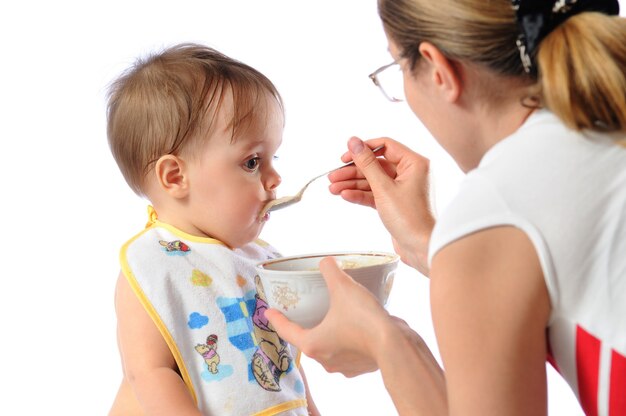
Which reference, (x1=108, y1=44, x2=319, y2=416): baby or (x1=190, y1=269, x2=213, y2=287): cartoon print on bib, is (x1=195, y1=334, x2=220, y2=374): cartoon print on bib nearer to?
(x1=108, y1=44, x2=319, y2=416): baby

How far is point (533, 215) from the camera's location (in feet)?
3.52

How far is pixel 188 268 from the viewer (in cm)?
162

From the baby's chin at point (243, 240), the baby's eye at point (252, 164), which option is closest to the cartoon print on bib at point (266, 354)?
the baby's chin at point (243, 240)

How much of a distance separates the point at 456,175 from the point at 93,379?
1.35 meters

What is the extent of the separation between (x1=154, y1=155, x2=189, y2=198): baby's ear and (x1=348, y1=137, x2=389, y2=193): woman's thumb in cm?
34

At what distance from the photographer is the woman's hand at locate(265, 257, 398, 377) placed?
4.25 ft

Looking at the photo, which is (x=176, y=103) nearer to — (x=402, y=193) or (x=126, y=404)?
(x=402, y=193)

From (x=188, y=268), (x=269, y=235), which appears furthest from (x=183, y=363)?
(x=269, y=235)

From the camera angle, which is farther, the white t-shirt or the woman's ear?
the woman's ear

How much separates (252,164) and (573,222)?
2.37ft

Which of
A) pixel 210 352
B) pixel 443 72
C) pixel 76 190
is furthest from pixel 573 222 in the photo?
pixel 76 190

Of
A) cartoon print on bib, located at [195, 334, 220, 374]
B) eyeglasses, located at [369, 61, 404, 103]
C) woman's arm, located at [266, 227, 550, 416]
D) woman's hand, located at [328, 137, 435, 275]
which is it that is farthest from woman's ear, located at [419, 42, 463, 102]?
cartoon print on bib, located at [195, 334, 220, 374]

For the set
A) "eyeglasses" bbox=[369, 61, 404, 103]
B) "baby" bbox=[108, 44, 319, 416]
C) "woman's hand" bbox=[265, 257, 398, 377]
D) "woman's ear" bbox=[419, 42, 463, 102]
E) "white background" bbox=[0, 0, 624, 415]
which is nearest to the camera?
"woman's ear" bbox=[419, 42, 463, 102]

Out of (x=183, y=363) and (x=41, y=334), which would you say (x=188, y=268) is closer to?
(x=183, y=363)
